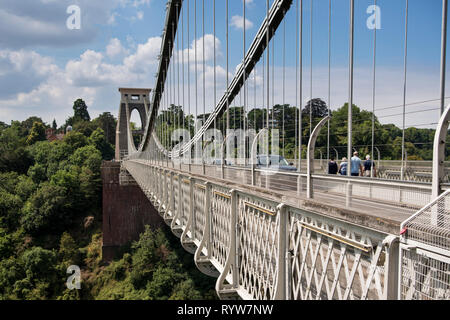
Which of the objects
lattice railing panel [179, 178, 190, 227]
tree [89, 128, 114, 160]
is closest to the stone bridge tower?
tree [89, 128, 114, 160]

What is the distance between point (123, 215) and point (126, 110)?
85.4 feet

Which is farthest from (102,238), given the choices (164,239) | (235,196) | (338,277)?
(338,277)

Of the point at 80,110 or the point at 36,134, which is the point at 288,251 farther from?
the point at 80,110

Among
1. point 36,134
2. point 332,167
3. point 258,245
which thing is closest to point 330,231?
point 258,245

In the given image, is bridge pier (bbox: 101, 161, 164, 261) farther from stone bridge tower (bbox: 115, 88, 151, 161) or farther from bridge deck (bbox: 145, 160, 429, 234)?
bridge deck (bbox: 145, 160, 429, 234)

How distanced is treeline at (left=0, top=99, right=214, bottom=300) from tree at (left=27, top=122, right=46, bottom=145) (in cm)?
1207

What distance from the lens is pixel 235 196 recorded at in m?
5.16

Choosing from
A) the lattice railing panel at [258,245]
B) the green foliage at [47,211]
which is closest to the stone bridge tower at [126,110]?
the green foliage at [47,211]

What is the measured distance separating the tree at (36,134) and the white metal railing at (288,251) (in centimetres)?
5786

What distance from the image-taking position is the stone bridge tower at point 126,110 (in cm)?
5062

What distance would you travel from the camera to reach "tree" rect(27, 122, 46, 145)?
56.0 metres

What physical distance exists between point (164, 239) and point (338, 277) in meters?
24.6

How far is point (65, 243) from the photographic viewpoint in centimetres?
2755

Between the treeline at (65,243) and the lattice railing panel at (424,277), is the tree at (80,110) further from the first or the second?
the lattice railing panel at (424,277)
